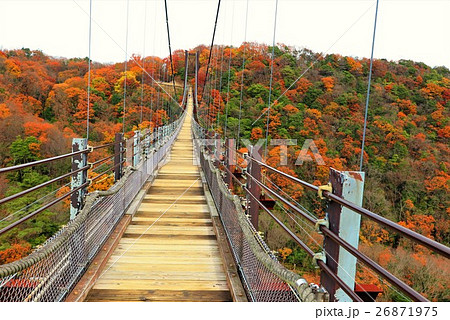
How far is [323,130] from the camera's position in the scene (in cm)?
1652

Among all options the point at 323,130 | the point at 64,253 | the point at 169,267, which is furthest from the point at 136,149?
the point at 323,130

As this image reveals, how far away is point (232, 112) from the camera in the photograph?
71.9 feet

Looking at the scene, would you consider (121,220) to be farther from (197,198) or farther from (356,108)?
(356,108)

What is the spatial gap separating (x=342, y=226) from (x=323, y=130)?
15.9 m

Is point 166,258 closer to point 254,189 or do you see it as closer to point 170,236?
point 170,236

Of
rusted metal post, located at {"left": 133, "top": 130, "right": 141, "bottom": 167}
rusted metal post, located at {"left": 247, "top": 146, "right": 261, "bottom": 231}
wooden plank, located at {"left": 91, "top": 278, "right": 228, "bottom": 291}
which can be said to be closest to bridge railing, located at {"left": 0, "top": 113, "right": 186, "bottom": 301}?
wooden plank, located at {"left": 91, "top": 278, "right": 228, "bottom": 291}

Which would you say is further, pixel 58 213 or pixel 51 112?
pixel 51 112

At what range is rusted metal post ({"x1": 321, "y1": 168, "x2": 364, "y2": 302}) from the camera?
1267 millimetres

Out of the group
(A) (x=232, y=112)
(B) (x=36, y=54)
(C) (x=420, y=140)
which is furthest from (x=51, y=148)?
(C) (x=420, y=140)

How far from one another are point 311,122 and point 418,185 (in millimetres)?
6323

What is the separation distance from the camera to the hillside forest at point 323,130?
1456cm

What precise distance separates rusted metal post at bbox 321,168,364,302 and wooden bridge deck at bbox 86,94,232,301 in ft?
Answer: 3.71

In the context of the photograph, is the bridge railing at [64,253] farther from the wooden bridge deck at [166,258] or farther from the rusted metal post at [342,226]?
the rusted metal post at [342,226]

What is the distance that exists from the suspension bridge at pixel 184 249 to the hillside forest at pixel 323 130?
1019 cm
